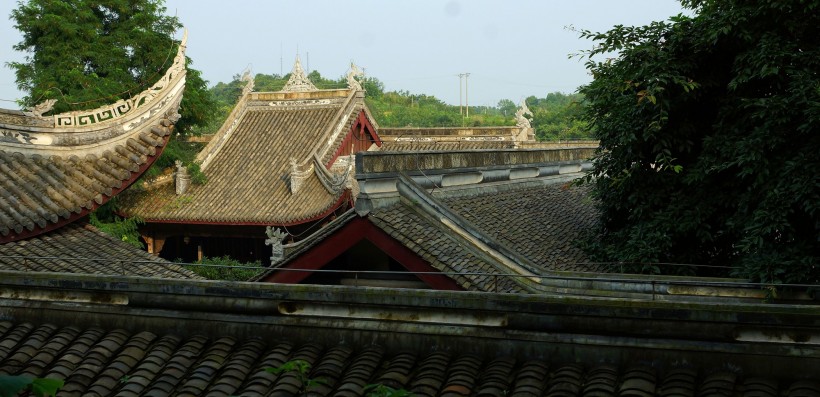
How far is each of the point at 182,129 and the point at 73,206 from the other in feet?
38.0

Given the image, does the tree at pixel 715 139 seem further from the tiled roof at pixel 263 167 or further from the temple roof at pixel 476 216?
the tiled roof at pixel 263 167

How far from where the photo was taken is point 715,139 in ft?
37.0

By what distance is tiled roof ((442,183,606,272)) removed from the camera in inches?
462

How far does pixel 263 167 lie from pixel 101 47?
16.1 ft

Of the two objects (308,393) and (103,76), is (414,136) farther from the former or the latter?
(308,393)

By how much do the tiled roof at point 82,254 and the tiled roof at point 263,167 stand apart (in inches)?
321

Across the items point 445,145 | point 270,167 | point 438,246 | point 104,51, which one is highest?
point 104,51

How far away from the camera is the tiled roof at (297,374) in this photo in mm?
4965

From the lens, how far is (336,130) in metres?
24.5

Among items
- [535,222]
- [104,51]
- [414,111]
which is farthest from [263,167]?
[414,111]

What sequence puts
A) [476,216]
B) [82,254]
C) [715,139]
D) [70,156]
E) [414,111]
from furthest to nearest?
[414,111]
[70,156]
[476,216]
[82,254]
[715,139]

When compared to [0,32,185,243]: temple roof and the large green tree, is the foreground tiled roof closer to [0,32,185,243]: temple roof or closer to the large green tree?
the large green tree

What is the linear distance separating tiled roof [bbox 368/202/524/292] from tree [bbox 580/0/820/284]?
269 cm

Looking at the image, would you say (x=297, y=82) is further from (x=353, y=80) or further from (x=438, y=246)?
(x=438, y=246)
